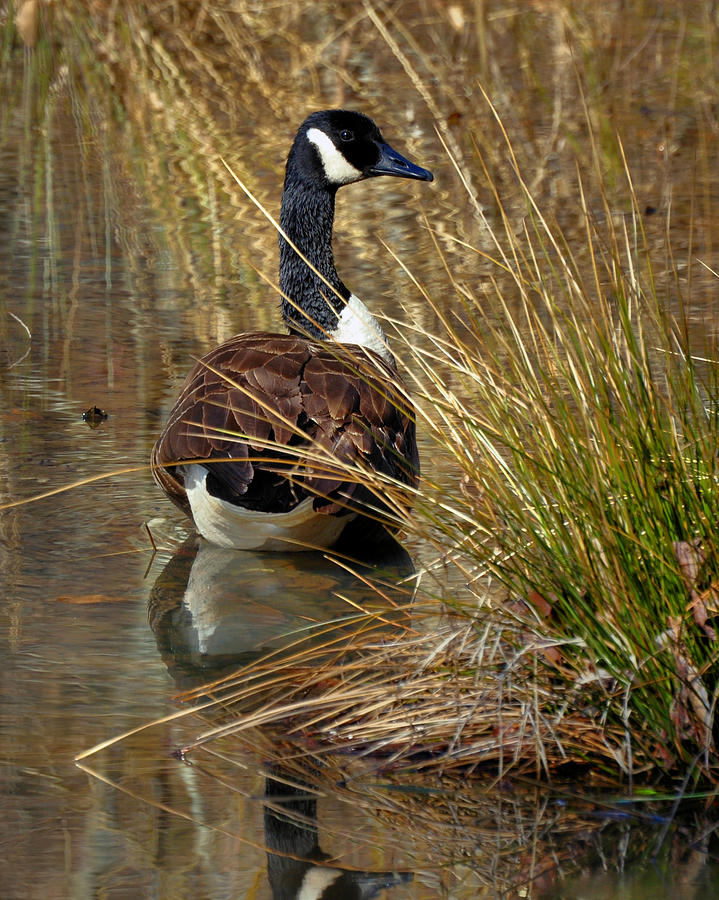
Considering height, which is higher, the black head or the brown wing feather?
the black head

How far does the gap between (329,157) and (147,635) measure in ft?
9.20

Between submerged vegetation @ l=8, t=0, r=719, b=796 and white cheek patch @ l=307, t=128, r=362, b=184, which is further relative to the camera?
white cheek patch @ l=307, t=128, r=362, b=184

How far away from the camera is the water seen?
3617 millimetres

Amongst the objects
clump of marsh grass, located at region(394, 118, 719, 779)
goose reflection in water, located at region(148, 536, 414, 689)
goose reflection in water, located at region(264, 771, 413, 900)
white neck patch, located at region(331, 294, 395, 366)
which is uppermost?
clump of marsh grass, located at region(394, 118, 719, 779)

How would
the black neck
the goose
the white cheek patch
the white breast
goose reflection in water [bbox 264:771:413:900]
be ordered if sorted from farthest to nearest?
the white cheek patch → the black neck → the white breast → the goose → goose reflection in water [bbox 264:771:413:900]

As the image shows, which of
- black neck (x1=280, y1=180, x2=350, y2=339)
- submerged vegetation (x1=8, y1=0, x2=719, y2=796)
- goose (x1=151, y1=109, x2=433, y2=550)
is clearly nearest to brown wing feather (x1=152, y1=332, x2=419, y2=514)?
goose (x1=151, y1=109, x2=433, y2=550)

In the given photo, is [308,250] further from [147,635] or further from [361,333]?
[147,635]

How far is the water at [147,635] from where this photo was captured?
142 inches

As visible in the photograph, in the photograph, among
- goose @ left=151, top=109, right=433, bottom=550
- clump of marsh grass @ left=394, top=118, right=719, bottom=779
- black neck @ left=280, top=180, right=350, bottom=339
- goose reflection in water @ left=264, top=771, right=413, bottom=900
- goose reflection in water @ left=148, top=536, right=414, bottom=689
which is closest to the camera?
goose reflection in water @ left=264, top=771, right=413, bottom=900

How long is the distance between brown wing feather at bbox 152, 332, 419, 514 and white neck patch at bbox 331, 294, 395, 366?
0.73 m

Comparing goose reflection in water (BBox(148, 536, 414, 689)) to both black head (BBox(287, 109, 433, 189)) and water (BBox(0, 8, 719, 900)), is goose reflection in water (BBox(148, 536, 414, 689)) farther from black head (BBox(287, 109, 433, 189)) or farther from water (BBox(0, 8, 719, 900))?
black head (BBox(287, 109, 433, 189))

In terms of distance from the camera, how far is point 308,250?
7.07 m

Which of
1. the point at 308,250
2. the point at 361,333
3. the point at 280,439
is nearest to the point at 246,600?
the point at 280,439

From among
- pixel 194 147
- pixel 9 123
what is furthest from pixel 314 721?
pixel 9 123
